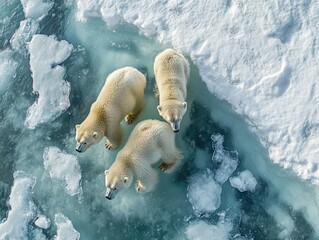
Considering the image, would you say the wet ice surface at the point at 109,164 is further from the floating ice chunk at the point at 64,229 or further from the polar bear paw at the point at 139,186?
the polar bear paw at the point at 139,186

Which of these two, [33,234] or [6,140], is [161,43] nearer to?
[6,140]

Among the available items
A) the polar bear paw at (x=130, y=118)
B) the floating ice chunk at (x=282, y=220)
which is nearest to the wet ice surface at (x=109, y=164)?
the floating ice chunk at (x=282, y=220)

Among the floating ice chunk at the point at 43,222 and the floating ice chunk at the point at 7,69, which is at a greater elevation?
the floating ice chunk at the point at 7,69

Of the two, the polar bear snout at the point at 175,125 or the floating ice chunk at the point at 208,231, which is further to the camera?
the floating ice chunk at the point at 208,231

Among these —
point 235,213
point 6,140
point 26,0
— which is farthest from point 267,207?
point 26,0

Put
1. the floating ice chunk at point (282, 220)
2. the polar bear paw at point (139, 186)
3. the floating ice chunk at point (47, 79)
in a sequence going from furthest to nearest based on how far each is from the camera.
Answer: the floating ice chunk at point (47, 79) → the polar bear paw at point (139, 186) → the floating ice chunk at point (282, 220)

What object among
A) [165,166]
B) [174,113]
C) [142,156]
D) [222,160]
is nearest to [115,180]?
[142,156]

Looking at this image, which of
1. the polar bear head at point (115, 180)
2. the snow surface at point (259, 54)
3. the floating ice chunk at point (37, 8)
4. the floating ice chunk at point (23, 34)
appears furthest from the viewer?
the floating ice chunk at point (37, 8)
